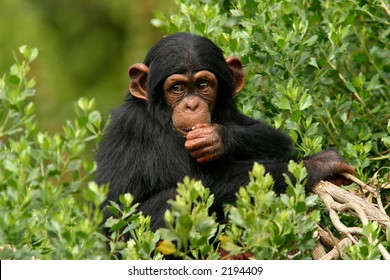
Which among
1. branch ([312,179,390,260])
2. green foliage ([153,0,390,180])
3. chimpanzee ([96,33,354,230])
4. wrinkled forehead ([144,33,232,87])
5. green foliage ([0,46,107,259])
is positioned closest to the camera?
green foliage ([0,46,107,259])

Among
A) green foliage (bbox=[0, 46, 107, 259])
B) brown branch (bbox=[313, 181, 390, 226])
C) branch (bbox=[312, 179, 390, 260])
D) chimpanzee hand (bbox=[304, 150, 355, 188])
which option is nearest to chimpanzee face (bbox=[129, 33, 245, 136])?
chimpanzee hand (bbox=[304, 150, 355, 188])

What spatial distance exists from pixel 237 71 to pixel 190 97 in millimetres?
657

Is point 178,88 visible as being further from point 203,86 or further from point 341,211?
point 341,211

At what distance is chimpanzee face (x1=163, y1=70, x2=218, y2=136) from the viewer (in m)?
7.07

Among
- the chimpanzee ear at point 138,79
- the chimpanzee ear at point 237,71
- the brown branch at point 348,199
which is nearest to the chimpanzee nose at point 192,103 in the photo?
the chimpanzee ear at point 138,79

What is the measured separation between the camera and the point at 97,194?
493cm

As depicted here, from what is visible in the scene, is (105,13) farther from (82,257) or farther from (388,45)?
(82,257)

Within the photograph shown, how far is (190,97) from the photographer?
7.12 metres

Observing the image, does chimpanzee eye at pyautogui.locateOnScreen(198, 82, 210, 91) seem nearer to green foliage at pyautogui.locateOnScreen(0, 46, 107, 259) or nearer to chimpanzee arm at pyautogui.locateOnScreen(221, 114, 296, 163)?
chimpanzee arm at pyautogui.locateOnScreen(221, 114, 296, 163)

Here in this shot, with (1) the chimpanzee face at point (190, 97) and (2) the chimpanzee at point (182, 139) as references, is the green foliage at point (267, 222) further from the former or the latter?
(1) the chimpanzee face at point (190, 97)

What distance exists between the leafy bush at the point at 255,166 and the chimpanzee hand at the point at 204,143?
18.1 inches

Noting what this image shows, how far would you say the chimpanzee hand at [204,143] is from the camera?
6922 mm

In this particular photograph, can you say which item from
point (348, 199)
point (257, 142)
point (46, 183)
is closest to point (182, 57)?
point (257, 142)

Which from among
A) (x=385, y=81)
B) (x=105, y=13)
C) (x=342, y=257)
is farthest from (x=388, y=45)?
(x=105, y=13)
